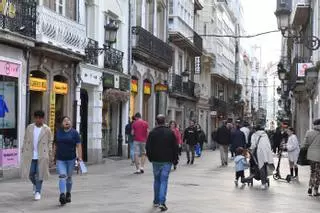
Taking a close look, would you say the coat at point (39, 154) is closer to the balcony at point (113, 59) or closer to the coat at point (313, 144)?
the coat at point (313, 144)

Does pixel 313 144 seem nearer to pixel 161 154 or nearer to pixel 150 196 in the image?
pixel 150 196

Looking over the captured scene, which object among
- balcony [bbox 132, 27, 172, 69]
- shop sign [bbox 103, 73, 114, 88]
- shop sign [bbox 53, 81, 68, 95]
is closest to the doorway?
shop sign [bbox 103, 73, 114, 88]

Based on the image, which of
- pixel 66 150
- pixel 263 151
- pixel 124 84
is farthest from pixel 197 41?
pixel 66 150

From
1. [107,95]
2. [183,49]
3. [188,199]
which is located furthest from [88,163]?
[183,49]

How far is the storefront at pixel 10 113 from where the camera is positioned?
18156mm

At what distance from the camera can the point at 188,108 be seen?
5003cm

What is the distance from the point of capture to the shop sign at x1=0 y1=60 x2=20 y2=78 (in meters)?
18.0

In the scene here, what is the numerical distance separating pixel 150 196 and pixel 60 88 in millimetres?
9479

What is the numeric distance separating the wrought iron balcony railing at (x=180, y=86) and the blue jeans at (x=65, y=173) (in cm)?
2972

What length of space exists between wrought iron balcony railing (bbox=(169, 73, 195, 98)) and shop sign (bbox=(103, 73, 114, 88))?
1419 centimetres

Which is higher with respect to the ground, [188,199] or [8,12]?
[8,12]

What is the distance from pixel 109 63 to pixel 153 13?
8991mm

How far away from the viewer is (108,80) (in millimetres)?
27734

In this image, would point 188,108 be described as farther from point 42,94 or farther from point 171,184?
point 171,184
